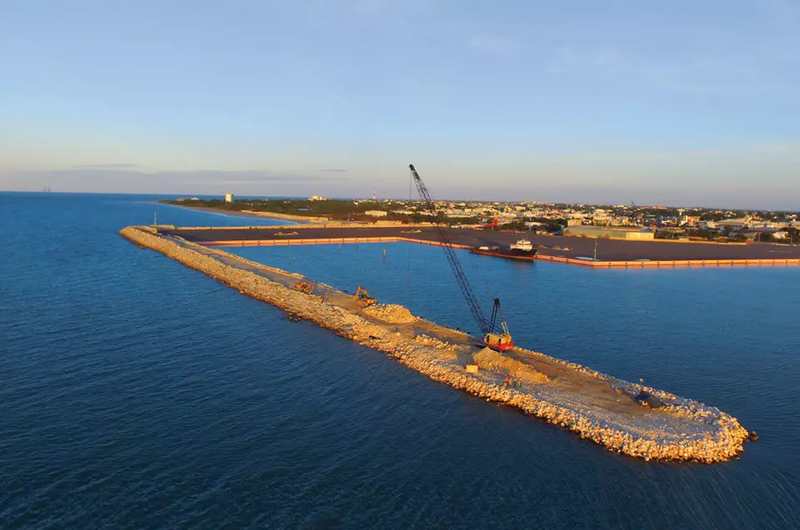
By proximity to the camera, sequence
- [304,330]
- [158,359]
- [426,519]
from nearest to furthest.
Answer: [426,519] → [158,359] → [304,330]

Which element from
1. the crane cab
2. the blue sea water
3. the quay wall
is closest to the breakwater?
the crane cab

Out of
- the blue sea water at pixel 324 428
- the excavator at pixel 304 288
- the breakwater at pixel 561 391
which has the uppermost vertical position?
the excavator at pixel 304 288

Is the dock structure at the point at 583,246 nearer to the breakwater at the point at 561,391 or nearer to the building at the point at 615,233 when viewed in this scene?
the building at the point at 615,233

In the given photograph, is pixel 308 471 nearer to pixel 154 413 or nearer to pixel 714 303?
pixel 154 413

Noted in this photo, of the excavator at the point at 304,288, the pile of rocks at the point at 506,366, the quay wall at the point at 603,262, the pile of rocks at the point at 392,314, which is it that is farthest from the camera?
the quay wall at the point at 603,262

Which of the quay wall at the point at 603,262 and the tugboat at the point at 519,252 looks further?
the tugboat at the point at 519,252

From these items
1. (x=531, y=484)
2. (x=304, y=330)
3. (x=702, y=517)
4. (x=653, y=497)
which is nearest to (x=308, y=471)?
(x=531, y=484)

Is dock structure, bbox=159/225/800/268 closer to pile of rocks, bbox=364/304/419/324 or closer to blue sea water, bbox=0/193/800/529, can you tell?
blue sea water, bbox=0/193/800/529

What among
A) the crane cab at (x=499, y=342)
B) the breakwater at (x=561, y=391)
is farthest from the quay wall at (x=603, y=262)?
the crane cab at (x=499, y=342)

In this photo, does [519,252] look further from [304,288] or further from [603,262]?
[304,288]
